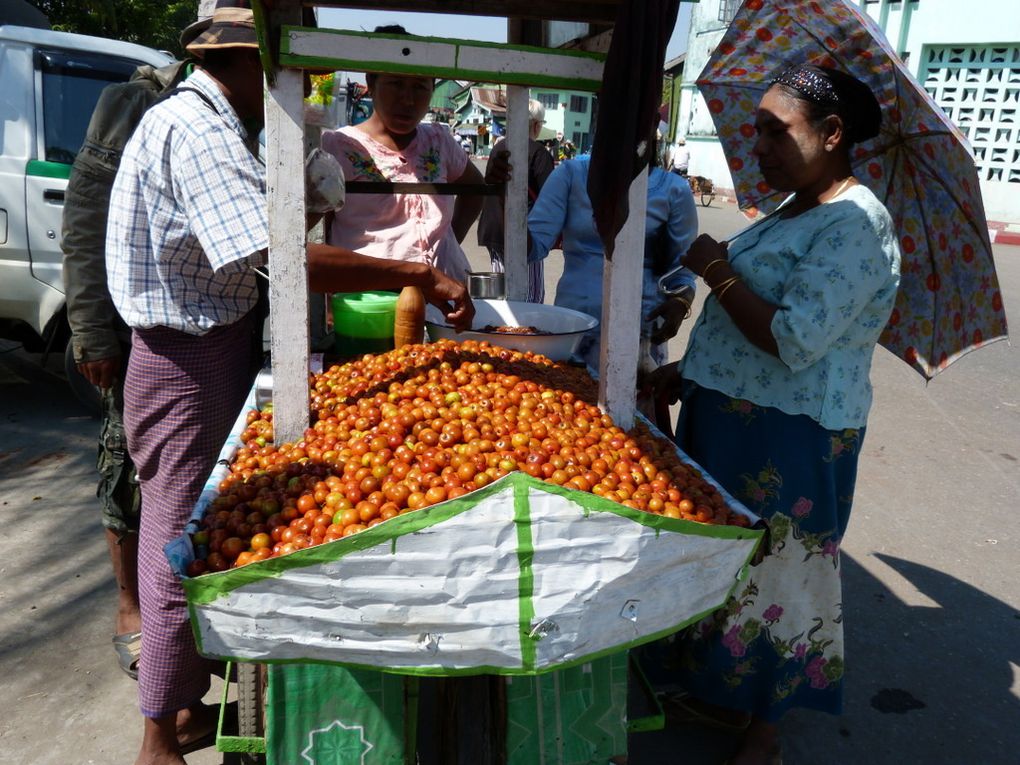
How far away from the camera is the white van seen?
437cm

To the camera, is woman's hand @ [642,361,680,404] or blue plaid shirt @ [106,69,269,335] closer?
blue plaid shirt @ [106,69,269,335]

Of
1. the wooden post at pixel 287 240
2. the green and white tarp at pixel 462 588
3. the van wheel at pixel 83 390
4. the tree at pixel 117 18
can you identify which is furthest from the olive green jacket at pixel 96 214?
the tree at pixel 117 18

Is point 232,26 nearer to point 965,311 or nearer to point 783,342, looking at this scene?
point 783,342

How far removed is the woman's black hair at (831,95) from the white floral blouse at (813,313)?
0.57ft

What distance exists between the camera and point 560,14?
2.02m

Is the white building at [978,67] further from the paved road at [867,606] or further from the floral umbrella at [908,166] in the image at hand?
the floral umbrella at [908,166]

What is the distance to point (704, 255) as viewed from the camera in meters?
2.16

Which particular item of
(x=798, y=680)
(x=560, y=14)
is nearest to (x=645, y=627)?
(x=798, y=680)

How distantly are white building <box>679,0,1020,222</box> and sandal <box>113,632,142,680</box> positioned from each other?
17041 mm

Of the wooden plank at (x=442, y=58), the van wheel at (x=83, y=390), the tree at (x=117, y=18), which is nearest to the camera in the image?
the wooden plank at (x=442, y=58)

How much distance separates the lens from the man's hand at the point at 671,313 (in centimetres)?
296

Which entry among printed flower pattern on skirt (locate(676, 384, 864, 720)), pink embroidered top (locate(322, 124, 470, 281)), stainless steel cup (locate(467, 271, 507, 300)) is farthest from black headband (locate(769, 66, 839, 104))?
pink embroidered top (locate(322, 124, 470, 281))

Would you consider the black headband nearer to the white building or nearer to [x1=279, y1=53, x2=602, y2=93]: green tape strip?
[x1=279, y1=53, x2=602, y2=93]: green tape strip

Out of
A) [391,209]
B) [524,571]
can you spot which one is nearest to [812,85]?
[524,571]
